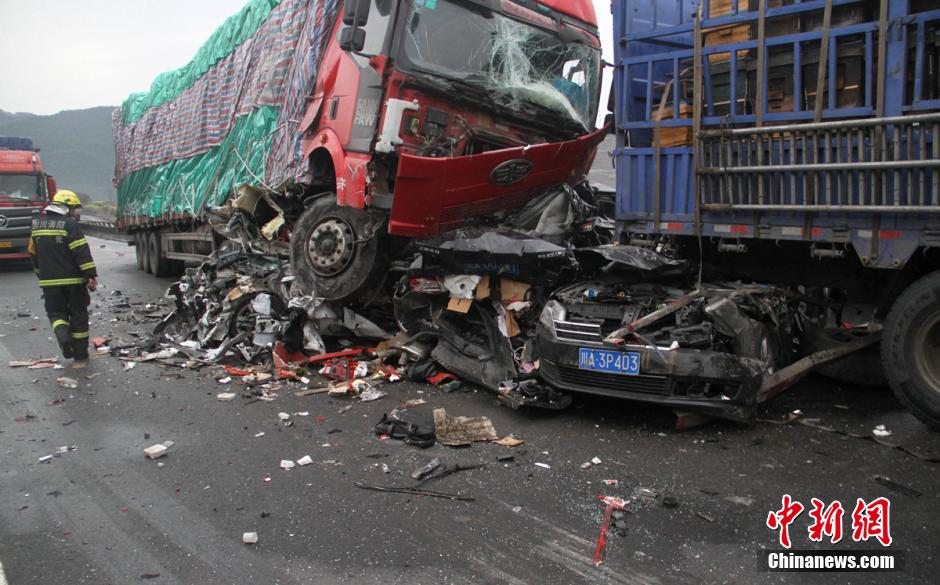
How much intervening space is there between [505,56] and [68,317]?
5.05 meters

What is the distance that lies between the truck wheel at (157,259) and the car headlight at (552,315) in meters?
10.8

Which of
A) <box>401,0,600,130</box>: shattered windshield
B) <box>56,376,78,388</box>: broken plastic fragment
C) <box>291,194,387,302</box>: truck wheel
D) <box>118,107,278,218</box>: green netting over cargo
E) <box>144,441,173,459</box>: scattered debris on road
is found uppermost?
<box>401,0,600,130</box>: shattered windshield

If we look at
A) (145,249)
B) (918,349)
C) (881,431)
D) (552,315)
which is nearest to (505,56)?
(552,315)

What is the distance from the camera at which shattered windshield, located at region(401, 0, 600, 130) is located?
18.3 ft

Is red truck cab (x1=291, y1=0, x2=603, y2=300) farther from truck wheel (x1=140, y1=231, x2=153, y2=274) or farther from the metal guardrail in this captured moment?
truck wheel (x1=140, y1=231, x2=153, y2=274)

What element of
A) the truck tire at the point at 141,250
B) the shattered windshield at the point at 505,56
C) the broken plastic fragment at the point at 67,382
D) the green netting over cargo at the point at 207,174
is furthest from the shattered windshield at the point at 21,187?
the shattered windshield at the point at 505,56

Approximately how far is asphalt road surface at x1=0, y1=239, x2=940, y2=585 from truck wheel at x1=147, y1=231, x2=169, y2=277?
8.59 metres

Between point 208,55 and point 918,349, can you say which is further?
point 208,55

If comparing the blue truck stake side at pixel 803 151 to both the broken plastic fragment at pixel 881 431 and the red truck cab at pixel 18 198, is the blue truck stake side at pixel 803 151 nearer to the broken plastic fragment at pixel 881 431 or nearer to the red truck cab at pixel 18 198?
the broken plastic fragment at pixel 881 431

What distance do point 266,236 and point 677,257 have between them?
15.9 feet

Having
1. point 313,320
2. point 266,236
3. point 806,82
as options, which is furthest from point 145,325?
point 806,82

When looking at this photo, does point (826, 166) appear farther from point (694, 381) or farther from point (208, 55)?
point (208, 55)

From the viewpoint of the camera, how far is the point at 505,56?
19.4 ft

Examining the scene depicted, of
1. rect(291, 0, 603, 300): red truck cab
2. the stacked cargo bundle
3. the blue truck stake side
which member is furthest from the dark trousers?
the blue truck stake side
